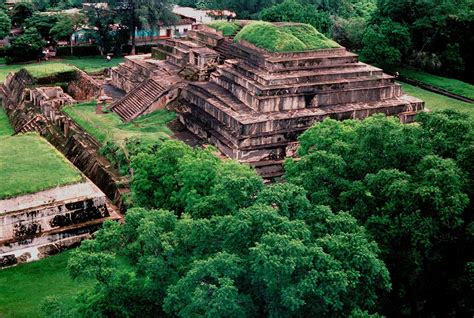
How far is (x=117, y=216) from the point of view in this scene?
Result: 23750mm

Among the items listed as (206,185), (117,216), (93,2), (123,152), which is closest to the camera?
(206,185)

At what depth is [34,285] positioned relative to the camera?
20.4 m

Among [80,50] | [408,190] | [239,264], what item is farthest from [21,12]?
[239,264]

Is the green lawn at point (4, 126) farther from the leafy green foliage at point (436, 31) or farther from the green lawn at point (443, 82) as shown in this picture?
the green lawn at point (443, 82)

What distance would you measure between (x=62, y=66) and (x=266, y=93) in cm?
1966

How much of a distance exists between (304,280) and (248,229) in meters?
1.81

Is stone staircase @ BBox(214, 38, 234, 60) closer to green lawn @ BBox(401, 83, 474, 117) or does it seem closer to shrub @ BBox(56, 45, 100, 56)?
green lawn @ BBox(401, 83, 474, 117)

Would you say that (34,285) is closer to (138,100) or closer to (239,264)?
(239,264)

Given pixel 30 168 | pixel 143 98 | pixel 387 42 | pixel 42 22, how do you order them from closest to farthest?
pixel 30 168 < pixel 143 98 < pixel 387 42 < pixel 42 22

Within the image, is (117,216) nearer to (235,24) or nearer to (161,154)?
(161,154)

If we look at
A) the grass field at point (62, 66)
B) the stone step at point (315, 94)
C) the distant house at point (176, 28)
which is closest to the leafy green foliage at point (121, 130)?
the stone step at point (315, 94)

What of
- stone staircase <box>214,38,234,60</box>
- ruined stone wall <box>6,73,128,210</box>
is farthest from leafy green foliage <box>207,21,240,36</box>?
ruined stone wall <box>6,73,128,210</box>

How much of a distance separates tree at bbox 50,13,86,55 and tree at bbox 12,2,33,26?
5.45 metres

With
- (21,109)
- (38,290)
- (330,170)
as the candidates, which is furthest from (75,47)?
(330,170)
